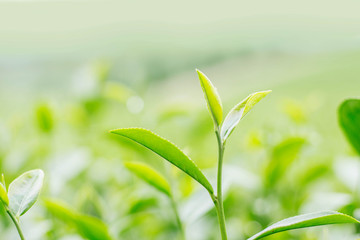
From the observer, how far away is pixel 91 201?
613mm

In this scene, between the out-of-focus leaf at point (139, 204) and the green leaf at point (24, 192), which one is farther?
the out-of-focus leaf at point (139, 204)

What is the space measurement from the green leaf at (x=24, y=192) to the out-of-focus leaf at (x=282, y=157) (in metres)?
0.36

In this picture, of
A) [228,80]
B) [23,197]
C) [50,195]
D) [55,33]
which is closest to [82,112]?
[50,195]

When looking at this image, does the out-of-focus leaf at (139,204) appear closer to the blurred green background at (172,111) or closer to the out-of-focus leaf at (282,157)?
the blurred green background at (172,111)

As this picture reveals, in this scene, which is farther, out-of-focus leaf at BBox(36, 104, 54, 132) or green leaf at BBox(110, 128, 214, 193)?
out-of-focus leaf at BBox(36, 104, 54, 132)

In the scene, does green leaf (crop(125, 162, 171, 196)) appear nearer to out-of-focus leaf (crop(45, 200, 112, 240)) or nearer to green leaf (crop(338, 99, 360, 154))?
out-of-focus leaf (crop(45, 200, 112, 240))

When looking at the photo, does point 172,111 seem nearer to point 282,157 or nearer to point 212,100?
point 282,157

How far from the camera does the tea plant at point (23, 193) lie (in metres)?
0.34

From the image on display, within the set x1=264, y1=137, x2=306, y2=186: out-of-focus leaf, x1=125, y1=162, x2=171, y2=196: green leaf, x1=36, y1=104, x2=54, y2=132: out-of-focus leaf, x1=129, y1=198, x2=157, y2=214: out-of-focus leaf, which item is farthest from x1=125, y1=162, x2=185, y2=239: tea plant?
x1=36, y1=104, x2=54, y2=132: out-of-focus leaf

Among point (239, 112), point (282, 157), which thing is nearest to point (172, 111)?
point (282, 157)

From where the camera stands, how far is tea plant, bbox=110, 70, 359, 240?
312 mm

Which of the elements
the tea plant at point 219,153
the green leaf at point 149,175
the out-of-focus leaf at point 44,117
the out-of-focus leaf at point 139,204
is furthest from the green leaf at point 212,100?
the out-of-focus leaf at point 44,117

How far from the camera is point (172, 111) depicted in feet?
2.38

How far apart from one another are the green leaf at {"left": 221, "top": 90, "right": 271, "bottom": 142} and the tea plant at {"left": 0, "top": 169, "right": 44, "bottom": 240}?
0.15 meters
